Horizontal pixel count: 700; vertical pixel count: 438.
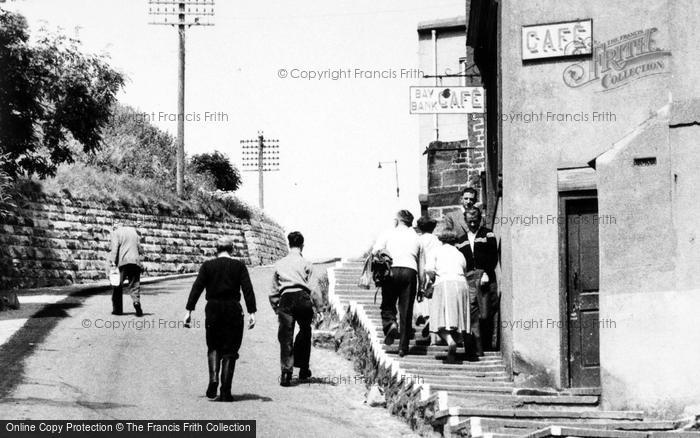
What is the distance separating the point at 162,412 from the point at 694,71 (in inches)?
268

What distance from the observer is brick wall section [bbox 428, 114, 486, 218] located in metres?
27.4

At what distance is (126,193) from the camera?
3756cm

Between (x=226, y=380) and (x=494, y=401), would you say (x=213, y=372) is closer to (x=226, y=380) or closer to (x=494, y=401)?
(x=226, y=380)

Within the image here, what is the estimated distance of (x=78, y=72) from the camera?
27.1m

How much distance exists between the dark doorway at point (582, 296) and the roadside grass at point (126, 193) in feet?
70.9

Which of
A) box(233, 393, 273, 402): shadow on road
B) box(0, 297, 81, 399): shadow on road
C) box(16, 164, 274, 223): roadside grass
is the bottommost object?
box(233, 393, 273, 402): shadow on road

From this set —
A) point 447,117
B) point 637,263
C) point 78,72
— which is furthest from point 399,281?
point 447,117

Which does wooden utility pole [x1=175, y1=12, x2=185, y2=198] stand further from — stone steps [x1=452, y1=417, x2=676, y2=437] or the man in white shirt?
stone steps [x1=452, y1=417, x2=676, y2=437]

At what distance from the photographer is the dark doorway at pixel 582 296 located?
1341cm

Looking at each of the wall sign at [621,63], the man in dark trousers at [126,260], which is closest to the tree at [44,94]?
the man in dark trousers at [126,260]

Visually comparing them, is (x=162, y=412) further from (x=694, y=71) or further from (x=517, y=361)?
(x=694, y=71)

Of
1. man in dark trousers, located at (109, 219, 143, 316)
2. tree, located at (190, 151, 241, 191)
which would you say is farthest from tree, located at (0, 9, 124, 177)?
tree, located at (190, 151, 241, 191)

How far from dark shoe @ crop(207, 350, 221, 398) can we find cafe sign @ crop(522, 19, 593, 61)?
5062 mm

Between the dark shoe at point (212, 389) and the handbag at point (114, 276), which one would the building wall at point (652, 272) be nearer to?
the dark shoe at point (212, 389)
